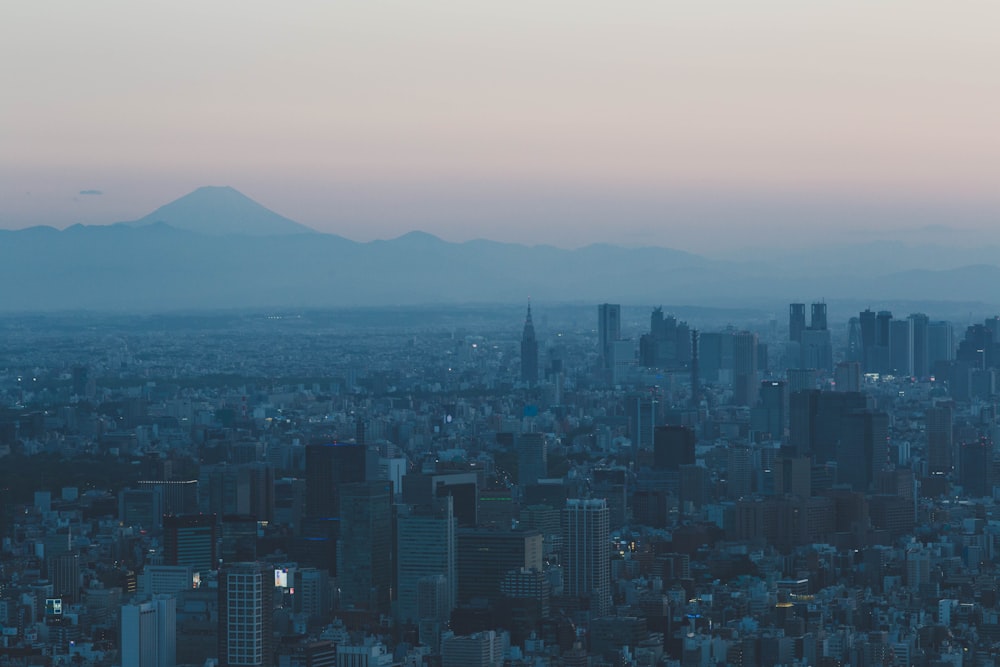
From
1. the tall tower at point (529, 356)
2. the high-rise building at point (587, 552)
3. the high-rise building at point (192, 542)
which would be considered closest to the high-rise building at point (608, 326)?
the tall tower at point (529, 356)

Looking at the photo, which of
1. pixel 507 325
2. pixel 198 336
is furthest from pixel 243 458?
pixel 507 325

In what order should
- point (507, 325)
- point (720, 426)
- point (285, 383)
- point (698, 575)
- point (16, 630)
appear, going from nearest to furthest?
point (16, 630), point (698, 575), point (720, 426), point (285, 383), point (507, 325)

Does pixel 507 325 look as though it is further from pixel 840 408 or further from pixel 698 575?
pixel 698 575

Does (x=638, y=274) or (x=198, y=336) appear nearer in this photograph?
(x=198, y=336)

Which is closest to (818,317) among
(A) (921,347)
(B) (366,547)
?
(A) (921,347)

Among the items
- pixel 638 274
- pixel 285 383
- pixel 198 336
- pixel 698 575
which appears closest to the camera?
pixel 698 575

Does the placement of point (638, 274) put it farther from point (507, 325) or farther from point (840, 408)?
point (840, 408)

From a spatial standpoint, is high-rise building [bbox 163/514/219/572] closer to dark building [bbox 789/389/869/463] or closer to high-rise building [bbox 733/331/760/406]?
dark building [bbox 789/389/869/463]
